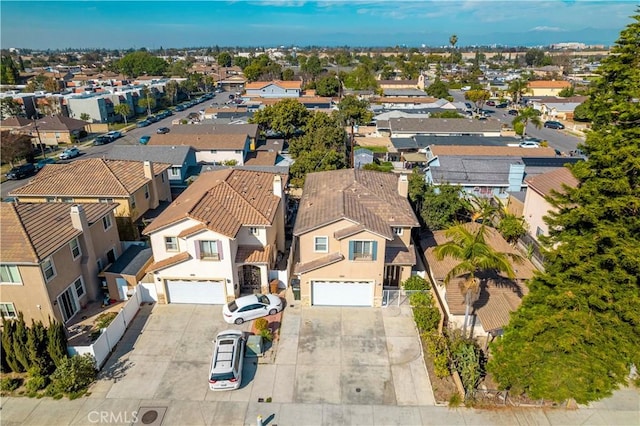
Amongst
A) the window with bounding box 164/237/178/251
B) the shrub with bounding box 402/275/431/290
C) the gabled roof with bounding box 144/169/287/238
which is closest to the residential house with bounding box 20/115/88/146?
the gabled roof with bounding box 144/169/287/238

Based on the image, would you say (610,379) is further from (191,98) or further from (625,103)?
(191,98)

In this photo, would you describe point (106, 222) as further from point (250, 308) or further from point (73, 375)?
point (250, 308)

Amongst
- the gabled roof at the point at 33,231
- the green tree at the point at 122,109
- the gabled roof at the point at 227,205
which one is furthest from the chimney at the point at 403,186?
the green tree at the point at 122,109

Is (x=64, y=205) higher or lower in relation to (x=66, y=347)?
higher

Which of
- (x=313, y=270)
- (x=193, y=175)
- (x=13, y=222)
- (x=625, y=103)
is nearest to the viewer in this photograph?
(x=625, y=103)

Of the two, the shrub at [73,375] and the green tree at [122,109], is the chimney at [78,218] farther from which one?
the green tree at [122,109]

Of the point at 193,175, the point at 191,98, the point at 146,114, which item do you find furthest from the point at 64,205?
the point at 191,98
